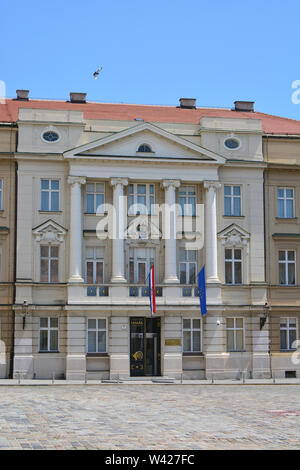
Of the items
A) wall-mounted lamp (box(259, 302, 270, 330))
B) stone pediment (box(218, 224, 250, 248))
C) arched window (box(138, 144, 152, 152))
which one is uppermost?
arched window (box(138, 144, 152, 152))

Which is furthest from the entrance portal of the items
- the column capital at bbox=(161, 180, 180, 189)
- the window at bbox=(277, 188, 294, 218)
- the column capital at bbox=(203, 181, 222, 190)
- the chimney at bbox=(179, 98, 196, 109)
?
the chimney at bbox=(179, 98, 196, 109)

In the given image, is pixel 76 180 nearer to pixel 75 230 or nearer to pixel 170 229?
pixel 75 230

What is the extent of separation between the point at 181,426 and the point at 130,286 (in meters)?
23.2

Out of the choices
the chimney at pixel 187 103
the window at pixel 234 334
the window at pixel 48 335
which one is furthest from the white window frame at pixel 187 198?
the window at pixel 48 335

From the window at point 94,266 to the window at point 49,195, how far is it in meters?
3.20

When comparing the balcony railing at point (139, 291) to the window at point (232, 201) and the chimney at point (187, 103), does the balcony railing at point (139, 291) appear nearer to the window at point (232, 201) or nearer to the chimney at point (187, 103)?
the window at point (232, 201)

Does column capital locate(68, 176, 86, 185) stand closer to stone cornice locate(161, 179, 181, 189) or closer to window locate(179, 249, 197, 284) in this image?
stone cornice locate(161, 179, 181, 189)

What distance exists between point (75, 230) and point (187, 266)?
22.5 feet

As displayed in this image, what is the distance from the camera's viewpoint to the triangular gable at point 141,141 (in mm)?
43188

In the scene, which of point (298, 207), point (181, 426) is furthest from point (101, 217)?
point (181, 426)

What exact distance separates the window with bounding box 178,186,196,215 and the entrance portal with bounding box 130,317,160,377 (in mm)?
6443

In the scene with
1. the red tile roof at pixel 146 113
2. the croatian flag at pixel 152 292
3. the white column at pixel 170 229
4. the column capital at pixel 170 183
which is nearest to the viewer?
the croatian flag at pixel 152 292

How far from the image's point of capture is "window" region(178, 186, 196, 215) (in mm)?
44438

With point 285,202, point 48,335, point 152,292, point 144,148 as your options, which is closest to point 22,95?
point 144,148
